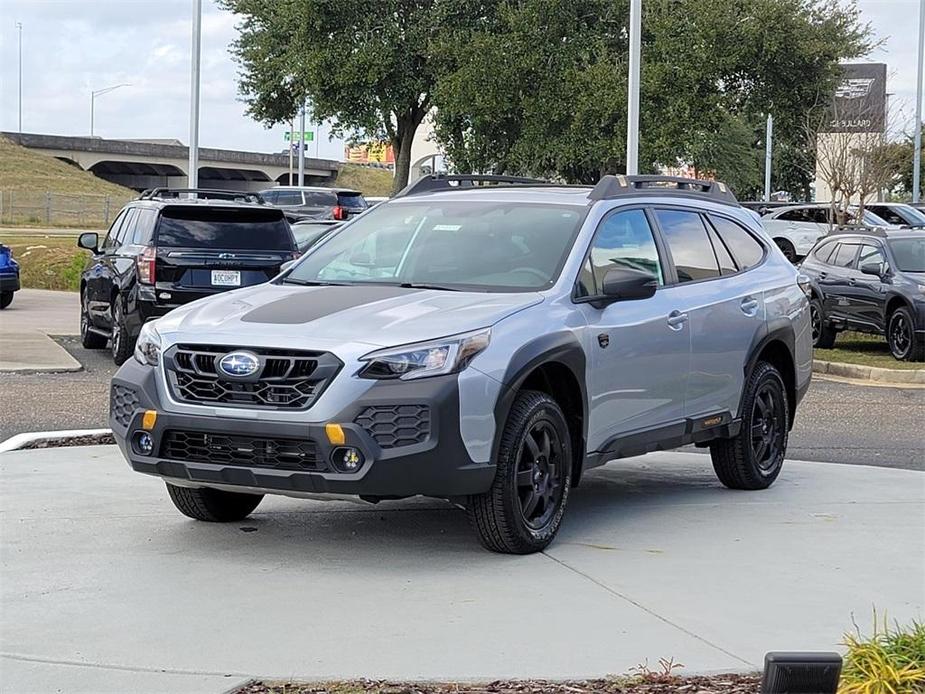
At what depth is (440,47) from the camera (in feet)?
122

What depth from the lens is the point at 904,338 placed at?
18.7 metres

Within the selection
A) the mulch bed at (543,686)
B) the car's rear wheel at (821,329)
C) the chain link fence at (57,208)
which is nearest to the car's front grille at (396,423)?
the mulch bed at (543,686)

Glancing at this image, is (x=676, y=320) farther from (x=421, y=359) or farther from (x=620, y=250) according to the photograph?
(x=421, y=359)

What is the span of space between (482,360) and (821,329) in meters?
14.4

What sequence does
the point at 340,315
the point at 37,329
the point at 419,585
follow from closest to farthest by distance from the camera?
the point at 419,585
the point at 340,315
the point at 37,329

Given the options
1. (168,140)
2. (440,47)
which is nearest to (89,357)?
(440,47)

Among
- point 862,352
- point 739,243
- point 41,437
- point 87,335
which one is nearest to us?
point 739,243

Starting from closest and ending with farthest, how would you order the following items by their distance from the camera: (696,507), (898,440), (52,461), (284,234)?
(696,507)
(52,461)
(898,440)
(284,234)

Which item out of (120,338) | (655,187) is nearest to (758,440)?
(655,187)

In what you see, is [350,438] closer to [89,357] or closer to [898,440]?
[898,440]

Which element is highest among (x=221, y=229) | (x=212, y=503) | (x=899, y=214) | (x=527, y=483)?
(x=899, y=214)

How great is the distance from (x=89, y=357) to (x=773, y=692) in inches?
551

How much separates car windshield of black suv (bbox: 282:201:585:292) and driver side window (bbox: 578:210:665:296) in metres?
0.16

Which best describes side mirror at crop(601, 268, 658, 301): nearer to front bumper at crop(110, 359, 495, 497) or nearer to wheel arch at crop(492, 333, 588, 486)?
wheel arch at crop(492, 333, 588, 486)
